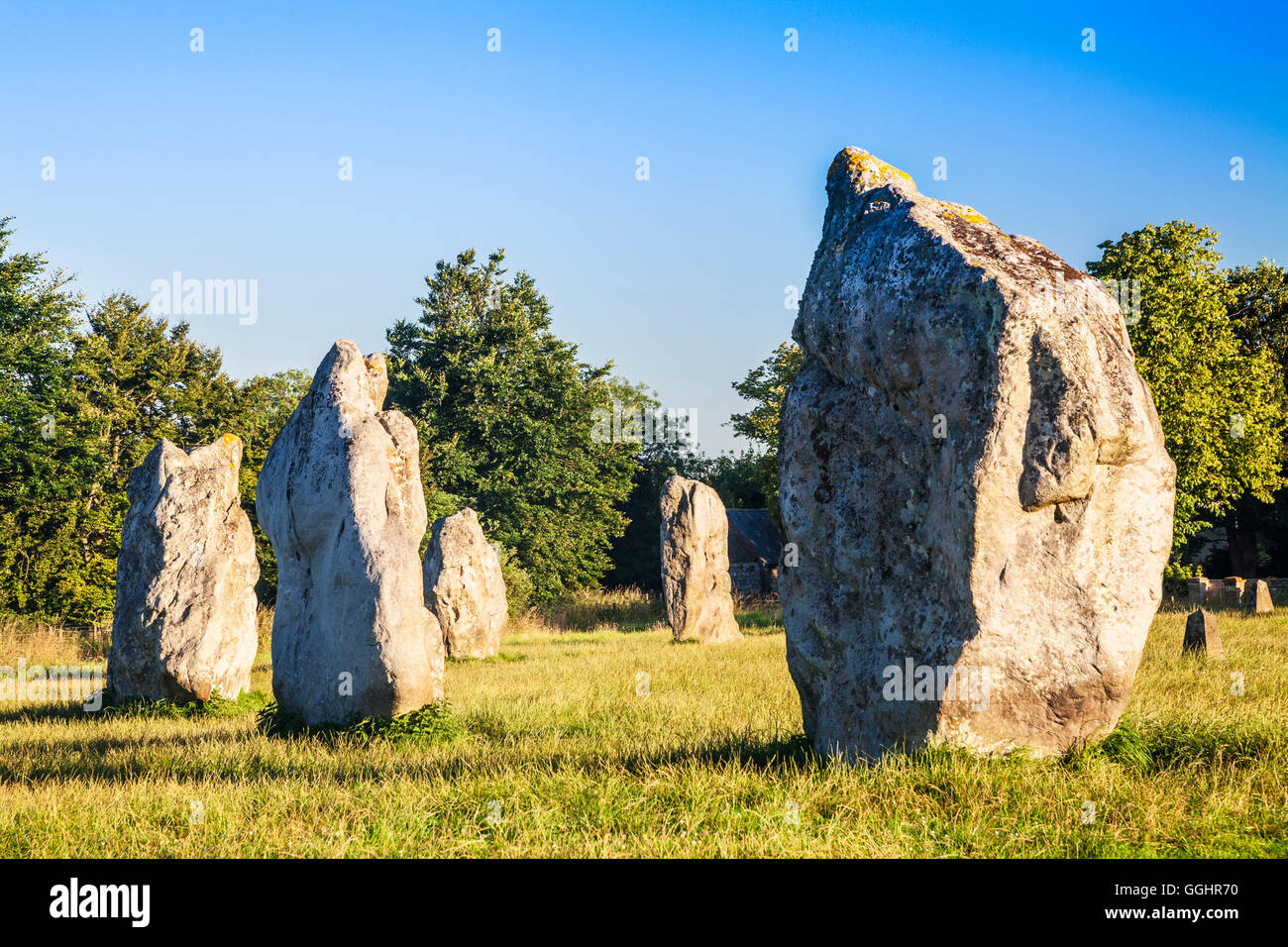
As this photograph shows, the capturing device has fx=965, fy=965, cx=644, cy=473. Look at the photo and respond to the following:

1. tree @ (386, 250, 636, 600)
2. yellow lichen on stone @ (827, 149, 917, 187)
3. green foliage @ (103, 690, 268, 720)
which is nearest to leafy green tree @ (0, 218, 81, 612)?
tree @ (386, 250, 636, 600)

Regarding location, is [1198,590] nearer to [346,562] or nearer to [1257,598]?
[1257,598]

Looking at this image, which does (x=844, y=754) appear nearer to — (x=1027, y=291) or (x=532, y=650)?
(x=1027, y=291)

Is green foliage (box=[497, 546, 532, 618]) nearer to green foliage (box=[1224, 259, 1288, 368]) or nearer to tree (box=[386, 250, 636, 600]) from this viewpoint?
tree (box=[386, 250, 636, 600])

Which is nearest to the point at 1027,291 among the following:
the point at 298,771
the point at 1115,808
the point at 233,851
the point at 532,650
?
the point at 1115,808

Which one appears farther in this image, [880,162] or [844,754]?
[880,162]

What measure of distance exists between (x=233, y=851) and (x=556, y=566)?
29495mm

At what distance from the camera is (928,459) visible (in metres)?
5.60

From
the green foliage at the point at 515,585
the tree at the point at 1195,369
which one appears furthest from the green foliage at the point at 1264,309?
the green foliage at the point at 515,585

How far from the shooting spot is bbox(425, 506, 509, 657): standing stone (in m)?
18.8

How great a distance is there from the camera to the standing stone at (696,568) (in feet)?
67.4

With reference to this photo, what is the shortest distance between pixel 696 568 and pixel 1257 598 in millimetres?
12044

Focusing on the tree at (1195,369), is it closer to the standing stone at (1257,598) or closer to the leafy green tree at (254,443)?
the standing stone at (1257,598)

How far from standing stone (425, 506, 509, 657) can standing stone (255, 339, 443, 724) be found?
9.01m

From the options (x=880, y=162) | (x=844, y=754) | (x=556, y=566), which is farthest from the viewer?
(x=556, y=566)
